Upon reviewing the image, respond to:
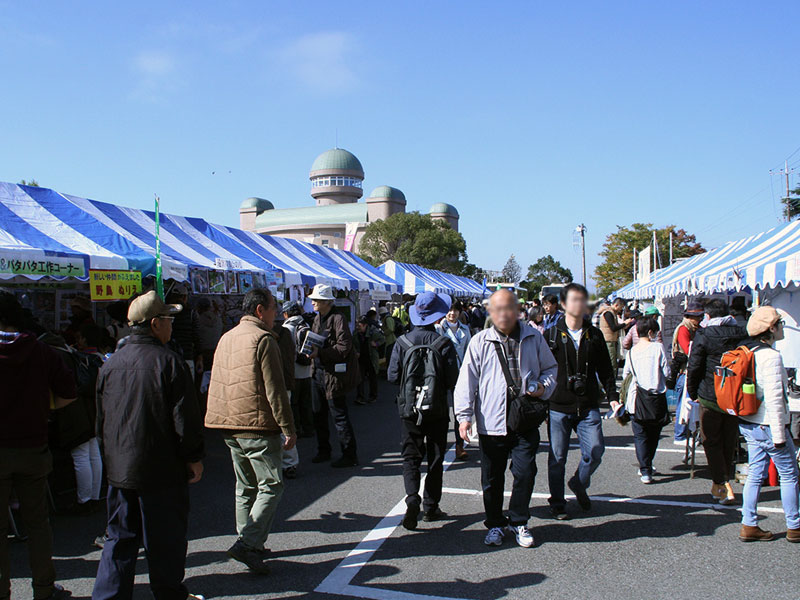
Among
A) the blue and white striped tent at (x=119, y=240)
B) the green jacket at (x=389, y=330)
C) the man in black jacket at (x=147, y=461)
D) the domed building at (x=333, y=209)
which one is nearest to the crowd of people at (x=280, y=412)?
the man in black jacket at (x=147, y=461)

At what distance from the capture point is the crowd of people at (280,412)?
2.92m

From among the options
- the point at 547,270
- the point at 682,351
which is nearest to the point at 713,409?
the point at 682,351

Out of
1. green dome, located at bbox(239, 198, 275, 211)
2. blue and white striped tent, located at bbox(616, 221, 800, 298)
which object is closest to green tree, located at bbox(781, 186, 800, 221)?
blue and white striped tent, located at bbox(616, 221, 800, 298)

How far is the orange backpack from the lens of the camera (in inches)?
154

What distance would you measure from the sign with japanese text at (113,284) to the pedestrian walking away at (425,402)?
11.8 ft

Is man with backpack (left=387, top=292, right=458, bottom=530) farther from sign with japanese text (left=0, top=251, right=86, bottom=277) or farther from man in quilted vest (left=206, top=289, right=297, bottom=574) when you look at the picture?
sign with japanese text (left=0, top=251, right=86, bottom=277)

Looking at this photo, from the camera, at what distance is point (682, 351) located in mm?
7238

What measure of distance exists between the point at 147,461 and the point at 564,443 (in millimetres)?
3027

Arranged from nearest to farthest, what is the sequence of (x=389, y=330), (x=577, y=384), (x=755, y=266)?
(x=577, y=384), (x=755, y=266), (x=389, y=330)

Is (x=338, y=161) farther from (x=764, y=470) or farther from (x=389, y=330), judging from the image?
(x=764, y=470)

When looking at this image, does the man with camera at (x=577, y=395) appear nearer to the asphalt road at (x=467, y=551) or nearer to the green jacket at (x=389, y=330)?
the asphalt road at (x=467, y=551)

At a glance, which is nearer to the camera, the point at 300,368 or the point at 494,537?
the point at 494,537

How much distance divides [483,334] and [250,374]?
1.59 metres

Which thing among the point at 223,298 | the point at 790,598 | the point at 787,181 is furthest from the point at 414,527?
the point at 787,181
